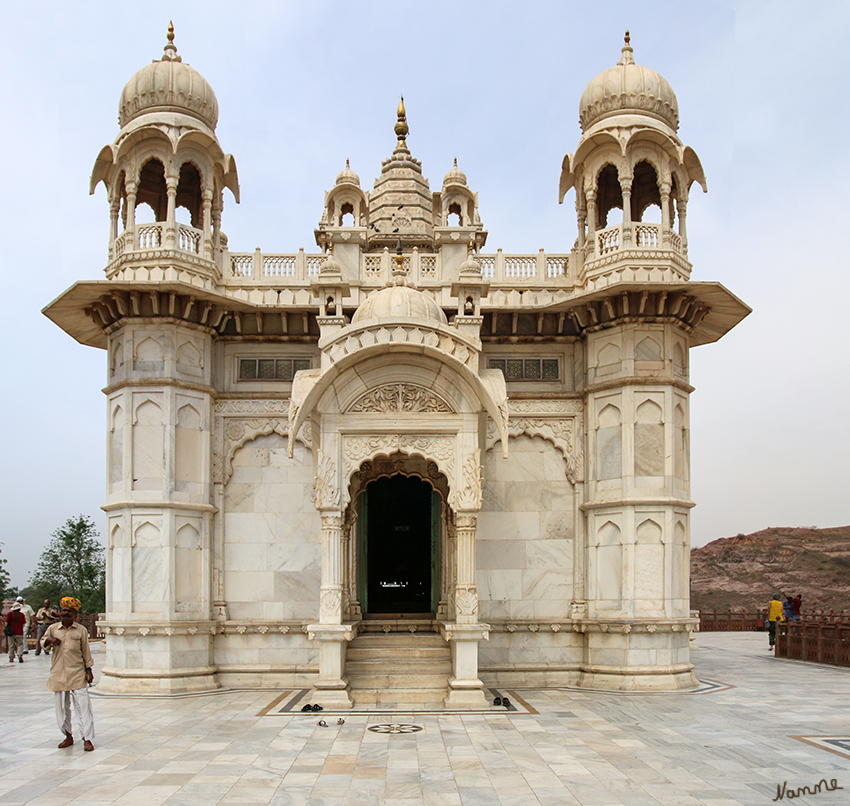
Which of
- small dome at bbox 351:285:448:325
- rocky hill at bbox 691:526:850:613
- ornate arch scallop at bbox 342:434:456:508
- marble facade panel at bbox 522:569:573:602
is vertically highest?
small dome at bbox 351:285:448:325

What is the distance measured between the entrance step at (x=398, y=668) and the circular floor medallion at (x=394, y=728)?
1.66 m

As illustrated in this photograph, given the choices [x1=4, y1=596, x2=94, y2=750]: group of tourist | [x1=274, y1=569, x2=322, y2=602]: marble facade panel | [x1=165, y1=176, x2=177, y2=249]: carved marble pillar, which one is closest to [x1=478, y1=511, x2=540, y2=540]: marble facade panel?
[x1=274, y1=569, x2=322, y2=602]: marble facade panel

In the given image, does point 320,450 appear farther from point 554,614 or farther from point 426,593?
point 426,593

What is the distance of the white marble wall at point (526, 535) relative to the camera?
16.9m

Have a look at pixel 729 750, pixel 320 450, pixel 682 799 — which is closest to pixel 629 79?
pixel 320 450

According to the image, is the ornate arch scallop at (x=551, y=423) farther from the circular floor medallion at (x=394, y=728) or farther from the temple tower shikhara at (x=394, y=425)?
the circular floor medallion at (x=394, y=728)

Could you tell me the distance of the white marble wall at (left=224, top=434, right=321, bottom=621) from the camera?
55.1 ft

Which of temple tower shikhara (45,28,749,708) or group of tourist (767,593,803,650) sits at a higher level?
temple tower shikhara (45,28,749,708)

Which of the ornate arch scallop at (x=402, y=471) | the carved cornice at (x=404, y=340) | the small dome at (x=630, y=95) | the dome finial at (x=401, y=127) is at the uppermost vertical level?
the dome finial at (x=401, y=127)

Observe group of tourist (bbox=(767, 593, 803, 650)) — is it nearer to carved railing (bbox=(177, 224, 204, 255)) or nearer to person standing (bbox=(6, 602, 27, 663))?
carved railing (bbox=(177, 224, 204, 255))

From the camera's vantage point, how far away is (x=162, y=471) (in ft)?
53.2

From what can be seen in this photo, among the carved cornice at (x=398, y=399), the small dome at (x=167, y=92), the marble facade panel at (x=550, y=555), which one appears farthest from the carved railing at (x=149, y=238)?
the marble facade panel at (x=550, y=555)

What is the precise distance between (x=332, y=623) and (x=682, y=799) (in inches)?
262

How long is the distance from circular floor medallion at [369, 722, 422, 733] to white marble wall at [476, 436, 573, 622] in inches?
190
